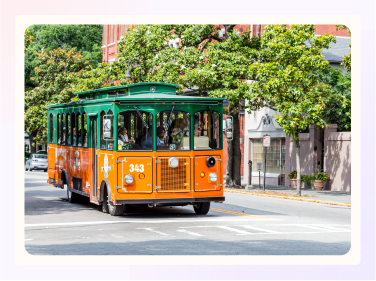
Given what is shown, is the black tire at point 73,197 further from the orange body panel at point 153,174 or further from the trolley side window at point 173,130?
the trolley side window at point 173,130

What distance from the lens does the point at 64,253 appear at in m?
9.91

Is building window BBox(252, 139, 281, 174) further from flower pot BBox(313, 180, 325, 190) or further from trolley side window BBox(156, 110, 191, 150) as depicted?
trolley side window BBox(156, 110, 191, 150)

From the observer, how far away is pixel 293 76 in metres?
23.9

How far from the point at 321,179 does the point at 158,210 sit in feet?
42.2

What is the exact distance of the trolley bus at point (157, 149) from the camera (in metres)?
14.7

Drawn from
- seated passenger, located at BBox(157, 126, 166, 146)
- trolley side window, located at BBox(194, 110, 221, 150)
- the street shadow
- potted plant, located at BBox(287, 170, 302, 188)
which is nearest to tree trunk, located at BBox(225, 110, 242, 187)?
potted plant, located at BBox(287, 170, 302, 188)

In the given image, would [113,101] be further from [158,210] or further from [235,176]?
[235,176]

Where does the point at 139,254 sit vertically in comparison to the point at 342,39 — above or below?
below

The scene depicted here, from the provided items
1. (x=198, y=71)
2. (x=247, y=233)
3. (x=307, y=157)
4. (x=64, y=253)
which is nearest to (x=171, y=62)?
(x=198, y=71)

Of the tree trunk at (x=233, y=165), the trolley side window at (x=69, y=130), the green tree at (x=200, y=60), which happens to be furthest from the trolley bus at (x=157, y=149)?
the tree trunk at (x=233, y=165)

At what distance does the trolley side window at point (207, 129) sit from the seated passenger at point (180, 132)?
0.26 meters

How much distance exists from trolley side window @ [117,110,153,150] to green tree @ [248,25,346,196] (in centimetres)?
1019

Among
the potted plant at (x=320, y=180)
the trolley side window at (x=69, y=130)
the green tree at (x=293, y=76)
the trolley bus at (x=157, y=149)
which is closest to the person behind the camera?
the trolley bus at (x=157, y=149)

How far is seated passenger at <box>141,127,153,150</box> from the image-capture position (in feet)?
48.8
